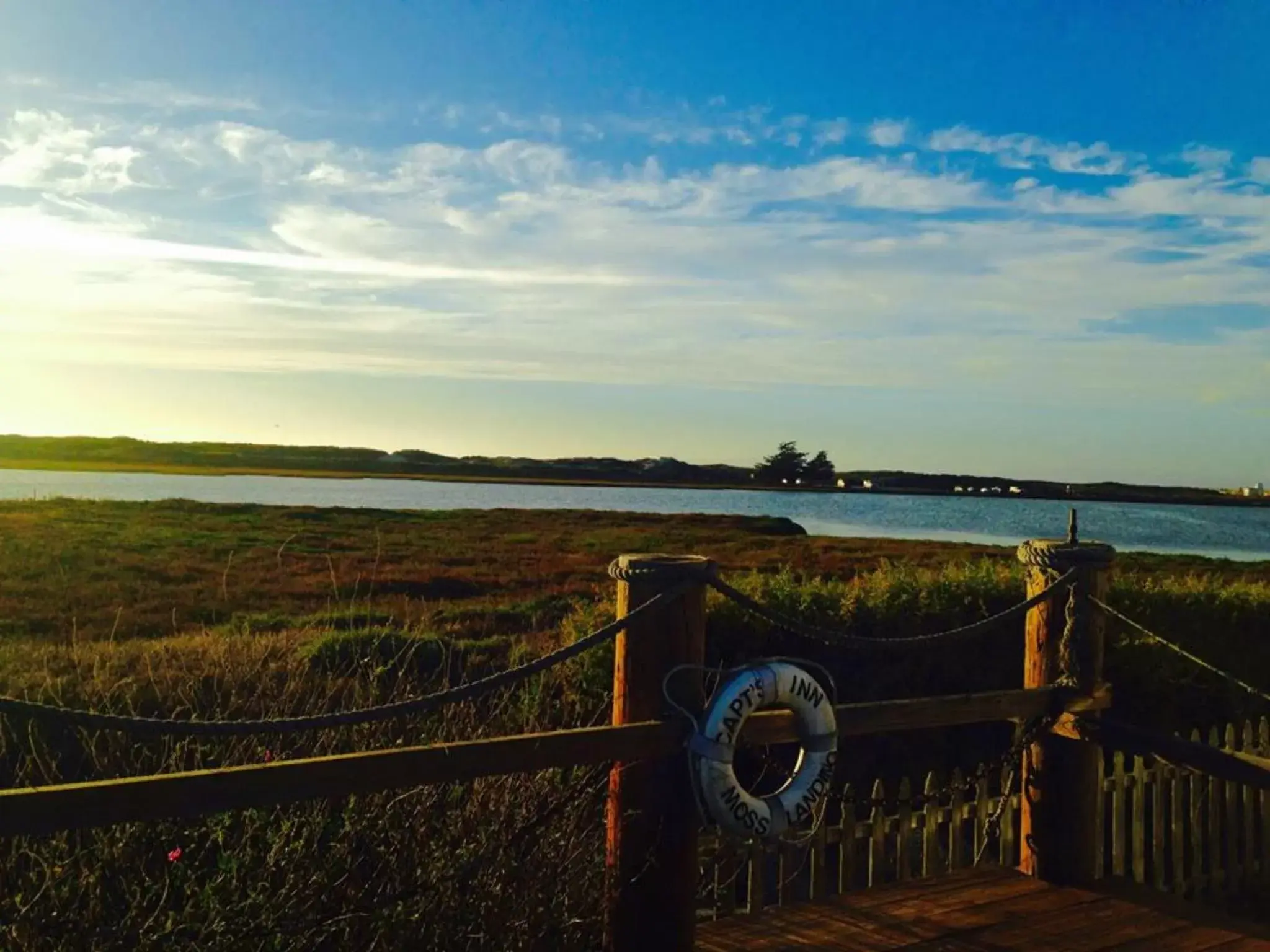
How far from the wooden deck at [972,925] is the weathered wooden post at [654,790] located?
50cm

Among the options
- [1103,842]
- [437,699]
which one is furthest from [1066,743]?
[437,699]

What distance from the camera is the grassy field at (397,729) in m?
3.68

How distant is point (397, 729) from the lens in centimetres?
531

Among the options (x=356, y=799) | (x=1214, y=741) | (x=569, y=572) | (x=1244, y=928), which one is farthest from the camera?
(x=569, y=572)

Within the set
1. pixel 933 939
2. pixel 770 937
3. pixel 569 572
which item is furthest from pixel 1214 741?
pixel 569 572

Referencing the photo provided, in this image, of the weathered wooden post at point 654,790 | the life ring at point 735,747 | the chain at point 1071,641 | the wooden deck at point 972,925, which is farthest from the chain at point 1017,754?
the weathered wooden post at point 654,790

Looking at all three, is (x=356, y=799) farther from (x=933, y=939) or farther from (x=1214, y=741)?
(x=1214, y=741)

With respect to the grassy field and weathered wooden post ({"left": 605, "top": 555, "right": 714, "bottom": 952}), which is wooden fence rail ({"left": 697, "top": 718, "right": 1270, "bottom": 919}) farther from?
the grassy field

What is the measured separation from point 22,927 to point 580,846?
1849 millimetres

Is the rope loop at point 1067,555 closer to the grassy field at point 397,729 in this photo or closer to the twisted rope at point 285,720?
the twisted rope at point 285,720

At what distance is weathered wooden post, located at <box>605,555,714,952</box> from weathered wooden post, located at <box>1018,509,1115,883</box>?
1936 millimetres

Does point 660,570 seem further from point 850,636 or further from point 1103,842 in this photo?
point 1103,842

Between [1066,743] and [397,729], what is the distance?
305 cm

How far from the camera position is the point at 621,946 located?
363cm
